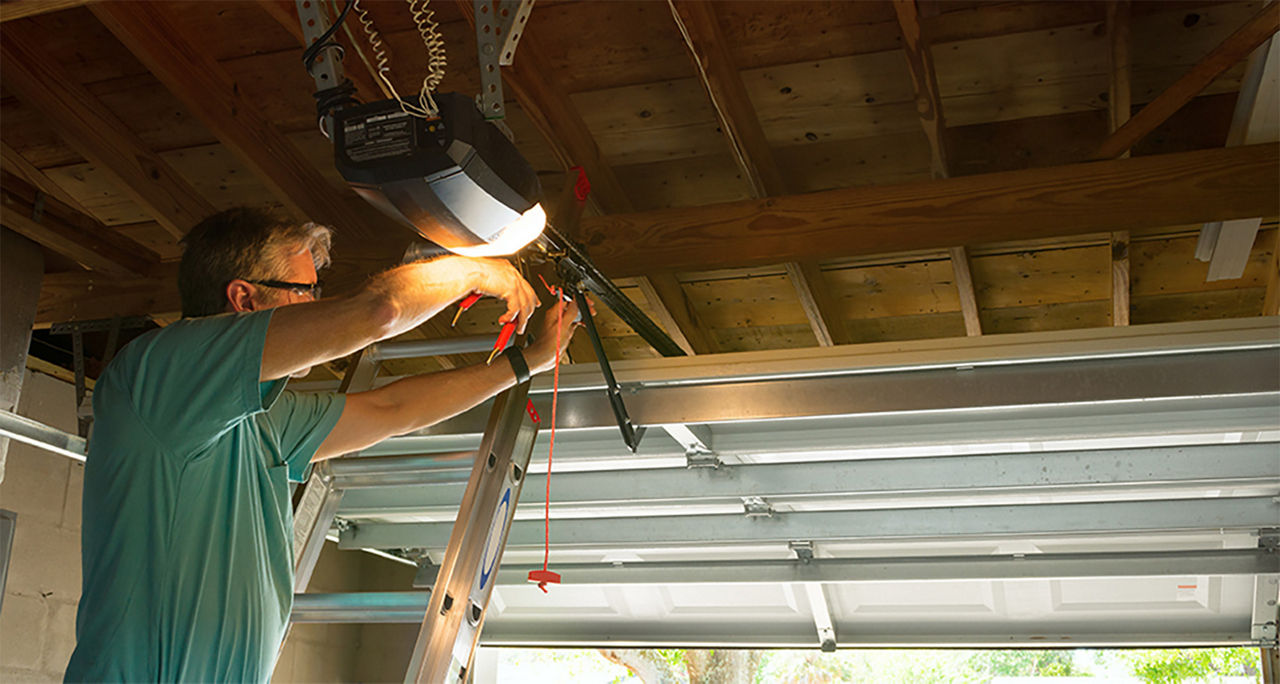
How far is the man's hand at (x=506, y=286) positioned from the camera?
1.83 meters

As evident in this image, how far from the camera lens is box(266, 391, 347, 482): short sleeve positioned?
1892 mm

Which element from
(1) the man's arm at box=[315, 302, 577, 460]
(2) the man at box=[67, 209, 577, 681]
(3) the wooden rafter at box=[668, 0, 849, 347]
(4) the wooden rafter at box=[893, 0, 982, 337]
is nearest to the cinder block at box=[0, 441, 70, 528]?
(1) the man's arm at box=[315, 302, 577, 460]

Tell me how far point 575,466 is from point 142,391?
1.52 m

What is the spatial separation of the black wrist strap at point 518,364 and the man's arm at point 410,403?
10 mm

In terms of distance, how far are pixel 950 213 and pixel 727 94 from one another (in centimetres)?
62

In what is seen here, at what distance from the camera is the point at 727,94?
8.68 feet

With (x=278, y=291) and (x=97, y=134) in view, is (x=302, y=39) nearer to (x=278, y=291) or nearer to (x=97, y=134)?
(x=97, y=134)

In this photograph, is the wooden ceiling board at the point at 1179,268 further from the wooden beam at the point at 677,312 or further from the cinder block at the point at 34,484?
the cinder block at the point at 34,484

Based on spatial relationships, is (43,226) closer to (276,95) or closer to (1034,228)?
(276,95)

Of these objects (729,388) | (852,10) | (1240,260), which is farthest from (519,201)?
(1240,260)

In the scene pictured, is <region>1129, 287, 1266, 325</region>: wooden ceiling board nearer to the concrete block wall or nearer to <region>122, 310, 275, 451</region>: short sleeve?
<region>122, 310, 275, 451</region>: short sleeve

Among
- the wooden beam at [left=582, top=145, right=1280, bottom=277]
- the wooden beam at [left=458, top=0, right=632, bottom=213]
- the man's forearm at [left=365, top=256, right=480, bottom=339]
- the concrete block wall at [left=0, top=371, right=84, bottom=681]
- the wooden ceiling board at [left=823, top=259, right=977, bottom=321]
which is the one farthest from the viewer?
the wooden ceiling board at [left=823, top=259, right=977, bottom=321]

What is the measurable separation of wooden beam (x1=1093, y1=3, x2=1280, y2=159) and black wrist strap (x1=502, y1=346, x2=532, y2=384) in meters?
1.49

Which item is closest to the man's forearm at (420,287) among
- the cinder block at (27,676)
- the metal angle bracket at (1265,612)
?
the cinder block at (27,676)
